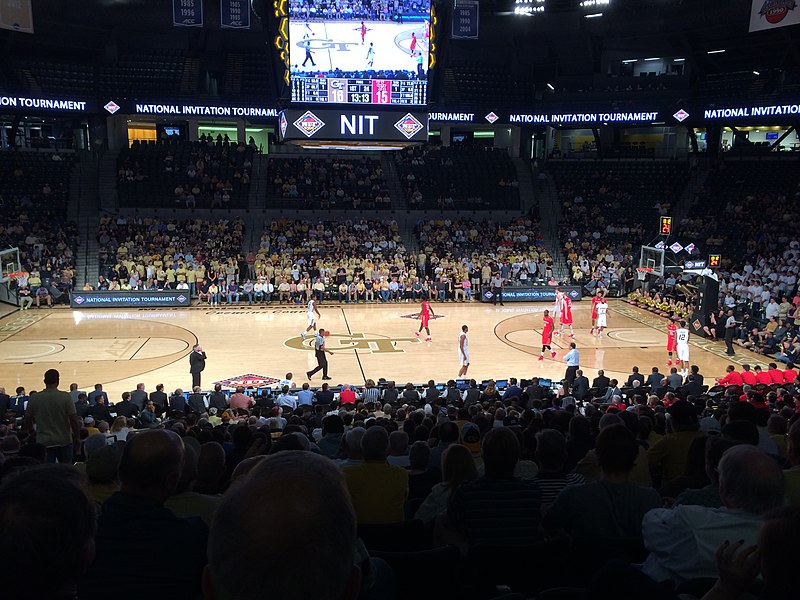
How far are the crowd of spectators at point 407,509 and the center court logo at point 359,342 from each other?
11885 millimetres

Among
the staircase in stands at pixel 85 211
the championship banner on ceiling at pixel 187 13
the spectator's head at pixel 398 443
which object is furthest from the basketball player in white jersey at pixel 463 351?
the staircase in stands at pixel 85 211

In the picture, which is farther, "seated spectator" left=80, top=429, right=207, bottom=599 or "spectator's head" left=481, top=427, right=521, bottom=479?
"spectator's head" left=481, top=427, right=521, bottom=479

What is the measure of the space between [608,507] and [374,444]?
1591 mm

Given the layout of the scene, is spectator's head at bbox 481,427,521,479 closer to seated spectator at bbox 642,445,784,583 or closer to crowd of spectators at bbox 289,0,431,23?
seated spectator at bbox 642,445,784,583

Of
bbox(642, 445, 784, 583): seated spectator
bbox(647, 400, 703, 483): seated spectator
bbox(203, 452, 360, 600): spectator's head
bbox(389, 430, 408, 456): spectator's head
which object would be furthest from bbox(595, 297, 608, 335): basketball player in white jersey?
bbox(203, 452, 360, 600): spectator's head

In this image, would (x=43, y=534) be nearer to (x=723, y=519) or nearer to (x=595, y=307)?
(x=723, y=519)

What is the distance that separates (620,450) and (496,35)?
36.6m

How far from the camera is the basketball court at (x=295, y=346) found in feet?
56.9

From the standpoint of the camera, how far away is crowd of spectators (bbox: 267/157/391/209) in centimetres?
3394

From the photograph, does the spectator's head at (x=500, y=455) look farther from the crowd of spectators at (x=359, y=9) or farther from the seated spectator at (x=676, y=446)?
the crowd of spectators at (x=359, y=9)

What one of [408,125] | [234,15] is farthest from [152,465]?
[234,15]

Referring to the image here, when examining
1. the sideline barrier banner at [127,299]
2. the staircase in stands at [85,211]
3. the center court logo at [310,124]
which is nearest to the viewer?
the center court logo at [310,124]

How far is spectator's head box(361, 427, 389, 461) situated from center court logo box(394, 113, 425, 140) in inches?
550

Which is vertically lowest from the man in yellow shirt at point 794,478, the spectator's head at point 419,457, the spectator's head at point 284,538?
the spectator's head at point 419,457
